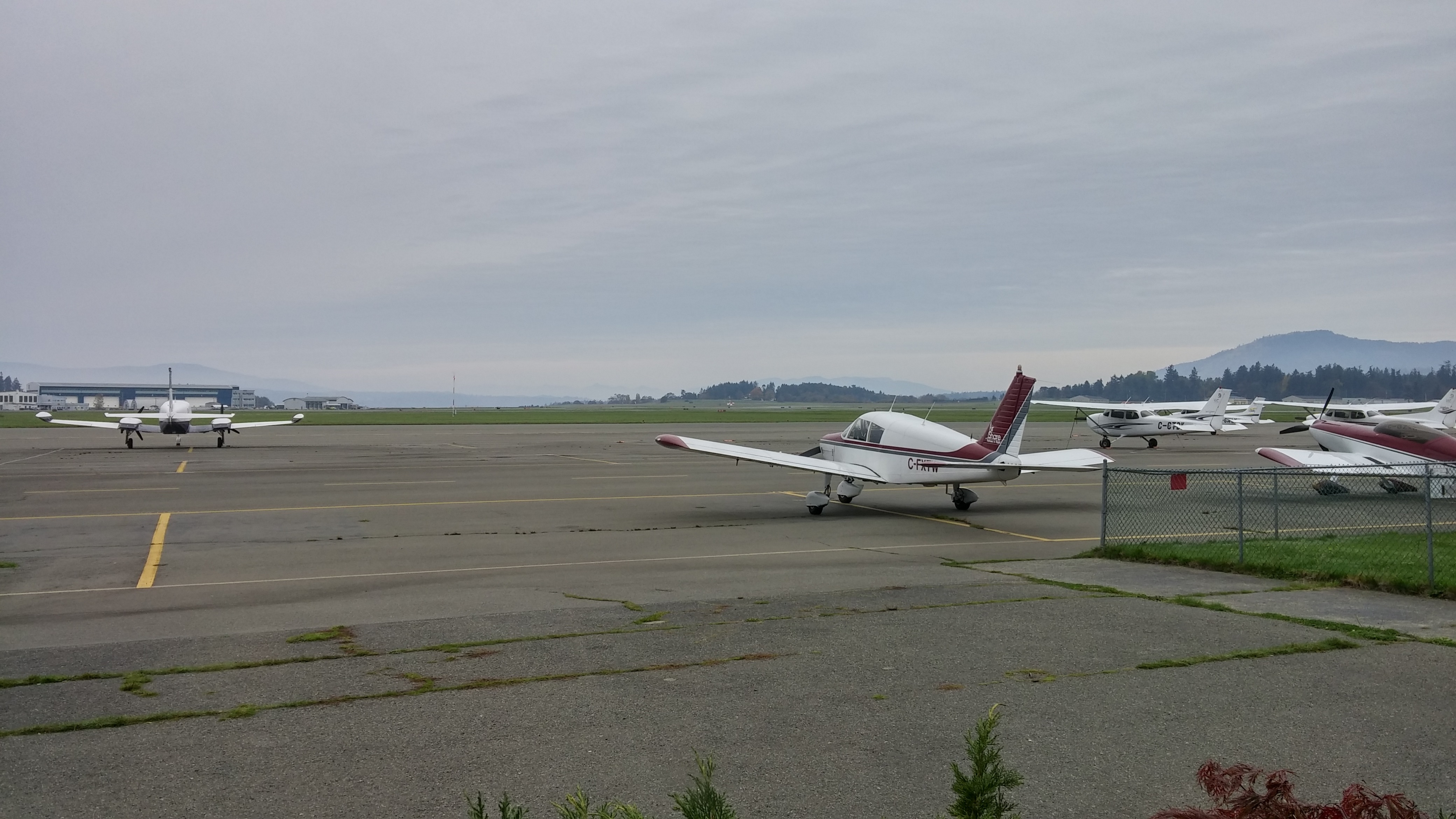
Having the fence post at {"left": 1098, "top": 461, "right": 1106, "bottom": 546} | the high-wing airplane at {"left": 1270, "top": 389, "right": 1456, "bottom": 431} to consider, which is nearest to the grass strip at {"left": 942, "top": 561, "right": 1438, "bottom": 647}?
the fence post at {"left": 1098, "top": 461, "right": 1106, "bottom": 546}

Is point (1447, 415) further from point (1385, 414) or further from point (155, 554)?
point (155, 554)

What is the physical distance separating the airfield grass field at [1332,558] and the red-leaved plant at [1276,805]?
30.9 feet

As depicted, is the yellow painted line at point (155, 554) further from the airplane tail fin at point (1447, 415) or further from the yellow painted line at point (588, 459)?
the airplane tail fin at point (1447, 415)

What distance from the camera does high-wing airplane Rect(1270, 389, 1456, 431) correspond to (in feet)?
101

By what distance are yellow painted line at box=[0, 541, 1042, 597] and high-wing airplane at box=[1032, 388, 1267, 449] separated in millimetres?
36514

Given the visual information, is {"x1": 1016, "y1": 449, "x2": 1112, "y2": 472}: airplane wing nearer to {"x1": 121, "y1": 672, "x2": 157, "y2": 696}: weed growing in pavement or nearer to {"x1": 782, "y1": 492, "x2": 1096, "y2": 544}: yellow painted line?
{"x1": 782, "y1": 492, "x2": 1096, "y2": 544}: yellow painted line

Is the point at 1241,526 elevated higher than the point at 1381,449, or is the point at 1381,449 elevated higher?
the point at 1381,449

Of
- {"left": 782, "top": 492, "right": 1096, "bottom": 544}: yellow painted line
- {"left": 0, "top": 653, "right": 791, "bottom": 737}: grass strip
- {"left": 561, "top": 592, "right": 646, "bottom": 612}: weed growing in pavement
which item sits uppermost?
{"left": 0, "top": 653, "right": 791, "bottom": 737}: grass strip

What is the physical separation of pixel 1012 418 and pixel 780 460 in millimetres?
4839

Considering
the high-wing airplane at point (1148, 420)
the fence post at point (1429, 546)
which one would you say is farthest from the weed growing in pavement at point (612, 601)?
the high-wing airplane at point (1148, 420)

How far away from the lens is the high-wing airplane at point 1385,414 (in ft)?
101

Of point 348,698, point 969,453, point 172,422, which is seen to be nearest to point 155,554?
point 348,698

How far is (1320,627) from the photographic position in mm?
9461

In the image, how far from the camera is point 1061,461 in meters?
23.2
